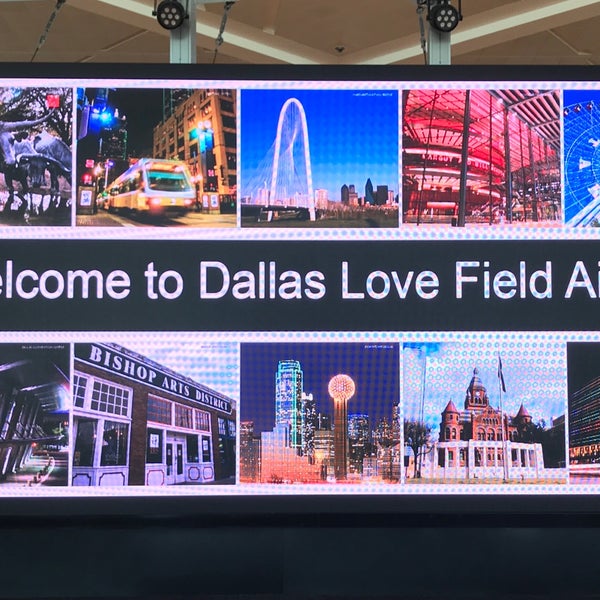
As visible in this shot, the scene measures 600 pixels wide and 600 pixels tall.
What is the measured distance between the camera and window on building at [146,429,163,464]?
2611 mm

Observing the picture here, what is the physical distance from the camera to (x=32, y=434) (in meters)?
2.59

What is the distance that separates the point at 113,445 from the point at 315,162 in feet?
4.00

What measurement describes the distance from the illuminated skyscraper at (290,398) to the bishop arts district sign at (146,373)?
0.60ft

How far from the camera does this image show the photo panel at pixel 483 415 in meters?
2.62

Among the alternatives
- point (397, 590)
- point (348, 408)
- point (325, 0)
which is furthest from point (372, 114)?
point (325, 0)

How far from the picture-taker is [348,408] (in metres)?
2.63

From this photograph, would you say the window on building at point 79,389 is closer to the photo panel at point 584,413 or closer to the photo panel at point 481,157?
the photo panel at point 481,157

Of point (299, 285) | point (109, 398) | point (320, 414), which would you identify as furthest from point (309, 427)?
point (109, 398)

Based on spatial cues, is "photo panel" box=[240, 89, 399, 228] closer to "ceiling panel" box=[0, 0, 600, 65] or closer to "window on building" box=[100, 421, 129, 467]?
"window on building" box=[100, 421, 129, 467]

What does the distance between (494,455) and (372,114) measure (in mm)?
1281

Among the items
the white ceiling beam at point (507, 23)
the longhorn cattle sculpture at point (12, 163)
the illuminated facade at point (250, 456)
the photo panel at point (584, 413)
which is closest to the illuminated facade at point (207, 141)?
the longhorn cattle sculpture at point (12, 163)

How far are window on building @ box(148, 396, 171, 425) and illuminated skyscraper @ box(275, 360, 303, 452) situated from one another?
382mm

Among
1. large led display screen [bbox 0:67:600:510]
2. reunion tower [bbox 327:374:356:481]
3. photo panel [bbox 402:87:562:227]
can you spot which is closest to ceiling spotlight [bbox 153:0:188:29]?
large led display screen [bbox 0:67:600:510]

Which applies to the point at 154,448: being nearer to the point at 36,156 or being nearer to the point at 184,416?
the point at 184,416
